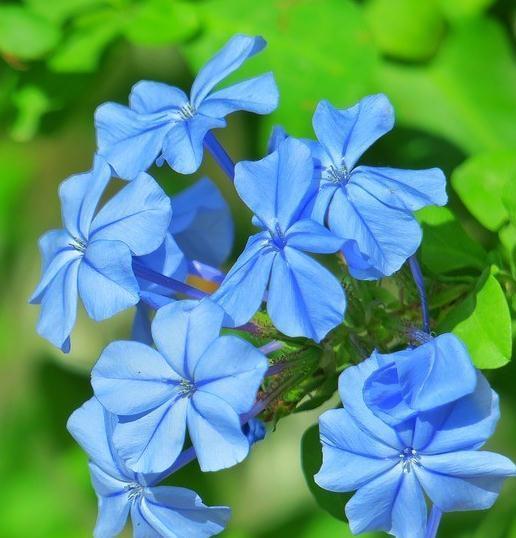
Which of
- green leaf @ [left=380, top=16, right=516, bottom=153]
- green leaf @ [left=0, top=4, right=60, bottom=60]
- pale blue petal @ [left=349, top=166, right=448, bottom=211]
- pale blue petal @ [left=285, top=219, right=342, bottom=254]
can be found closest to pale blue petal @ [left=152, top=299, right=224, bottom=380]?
pale blue petal @ [left=285, top=219, right=342, bottom=254]

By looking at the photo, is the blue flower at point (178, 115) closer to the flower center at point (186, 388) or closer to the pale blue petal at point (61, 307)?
the pale blue petal at point (61, 307)

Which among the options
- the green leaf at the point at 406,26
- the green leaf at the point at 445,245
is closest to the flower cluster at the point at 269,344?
the green leaf at the point at 445,245

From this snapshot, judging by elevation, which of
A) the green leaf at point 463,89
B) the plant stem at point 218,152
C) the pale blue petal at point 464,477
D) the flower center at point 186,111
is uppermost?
the flower center at point 186,111

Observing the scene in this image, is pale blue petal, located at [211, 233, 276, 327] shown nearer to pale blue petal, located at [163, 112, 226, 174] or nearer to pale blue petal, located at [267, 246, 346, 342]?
pale blue petal, located at [267, 246, 346, 342]

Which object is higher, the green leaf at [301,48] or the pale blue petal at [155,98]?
the pale blue petal at [155,98]

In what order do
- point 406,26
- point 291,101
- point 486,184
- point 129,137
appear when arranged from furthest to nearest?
point 406,26 < point 291,101 < point 486,184 < point 129,137

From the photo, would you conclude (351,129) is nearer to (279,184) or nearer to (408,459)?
(279,184)

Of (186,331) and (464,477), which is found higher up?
(186,331)

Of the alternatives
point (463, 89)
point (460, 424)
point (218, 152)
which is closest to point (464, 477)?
point (460, 424)
